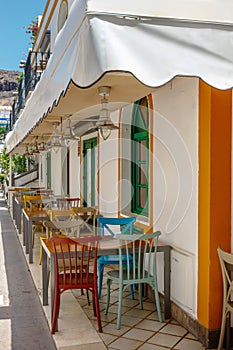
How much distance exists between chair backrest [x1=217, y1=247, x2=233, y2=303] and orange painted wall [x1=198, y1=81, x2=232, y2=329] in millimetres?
193

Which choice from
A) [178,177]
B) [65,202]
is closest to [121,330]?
[178,177]

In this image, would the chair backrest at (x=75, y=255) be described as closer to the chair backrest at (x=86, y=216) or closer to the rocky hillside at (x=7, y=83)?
the chair backrest at (x=86, y=216)

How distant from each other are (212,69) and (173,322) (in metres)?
2.97

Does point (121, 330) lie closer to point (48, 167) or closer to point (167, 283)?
point (167, 283)

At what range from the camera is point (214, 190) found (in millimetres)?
3553

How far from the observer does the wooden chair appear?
3230mm

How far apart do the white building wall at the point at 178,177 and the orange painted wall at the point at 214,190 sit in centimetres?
20

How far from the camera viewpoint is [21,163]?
22828 mm

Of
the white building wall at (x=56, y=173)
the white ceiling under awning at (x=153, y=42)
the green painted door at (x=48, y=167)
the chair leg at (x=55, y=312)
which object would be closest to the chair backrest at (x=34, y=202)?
the white building wall at (x=56, y=173)

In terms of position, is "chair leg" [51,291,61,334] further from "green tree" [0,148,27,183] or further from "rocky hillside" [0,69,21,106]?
"rocky hillside" [0,69,21,106]

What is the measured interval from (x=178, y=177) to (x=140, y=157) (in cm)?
179

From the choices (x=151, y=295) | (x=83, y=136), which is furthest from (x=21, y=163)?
(x=151, y=295)

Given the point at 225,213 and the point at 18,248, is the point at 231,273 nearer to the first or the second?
the point at 225,213

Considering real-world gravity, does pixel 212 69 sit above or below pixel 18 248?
above
